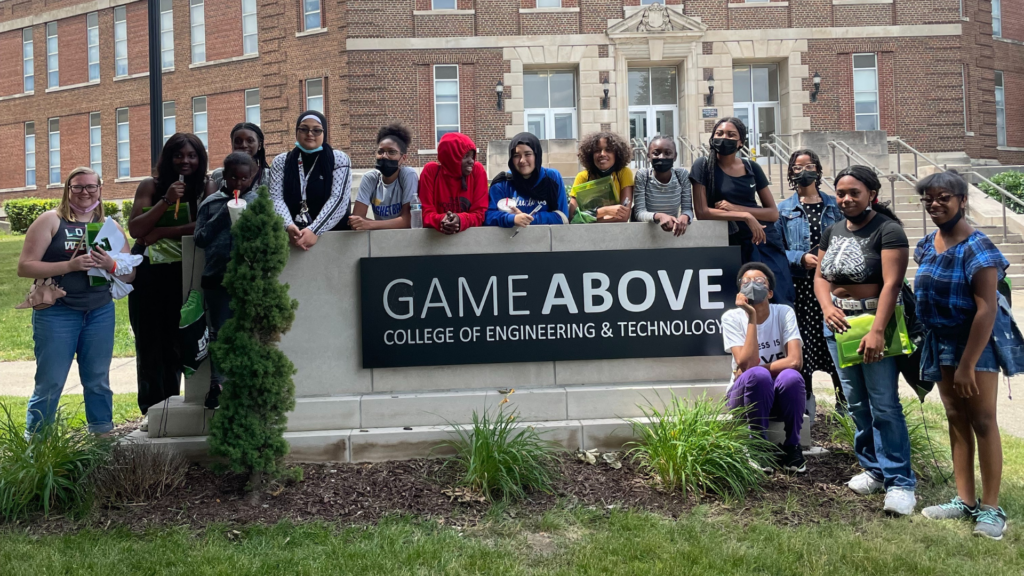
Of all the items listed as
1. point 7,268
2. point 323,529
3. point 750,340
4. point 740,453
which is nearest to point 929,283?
point 750,340

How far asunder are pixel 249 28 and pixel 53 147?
1156 centimetres

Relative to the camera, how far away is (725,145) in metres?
5.63

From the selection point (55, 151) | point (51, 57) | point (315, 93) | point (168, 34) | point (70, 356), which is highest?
point (51, 57)

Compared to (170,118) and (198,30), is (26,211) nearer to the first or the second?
(170,118)

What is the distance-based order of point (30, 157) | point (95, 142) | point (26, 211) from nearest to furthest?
1. point (26, 211)
2. point (95, 142)
3. point (30, 157)

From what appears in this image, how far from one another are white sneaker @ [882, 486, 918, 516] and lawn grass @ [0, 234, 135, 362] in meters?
9.16

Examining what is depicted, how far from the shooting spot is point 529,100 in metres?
26.7

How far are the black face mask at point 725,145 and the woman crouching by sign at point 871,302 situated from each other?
1052 mm

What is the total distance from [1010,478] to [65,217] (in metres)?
6.06

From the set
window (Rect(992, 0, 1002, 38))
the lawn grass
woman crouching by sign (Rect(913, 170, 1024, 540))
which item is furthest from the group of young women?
window (Rect(992, 0, 1002, 38))

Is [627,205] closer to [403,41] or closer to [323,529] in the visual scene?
[323,529]

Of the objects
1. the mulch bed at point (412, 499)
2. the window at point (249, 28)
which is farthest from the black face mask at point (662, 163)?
the window at point (249, 28)

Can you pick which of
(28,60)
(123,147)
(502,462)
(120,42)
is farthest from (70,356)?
(28,60)

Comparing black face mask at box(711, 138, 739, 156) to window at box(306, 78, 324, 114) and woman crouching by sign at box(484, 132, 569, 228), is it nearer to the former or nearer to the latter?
woman crouching by sign at box(484, 132, 569, 228)
